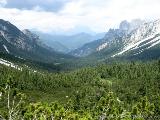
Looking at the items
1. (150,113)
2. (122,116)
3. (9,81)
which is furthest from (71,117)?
(150,113)

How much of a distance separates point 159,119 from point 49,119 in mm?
69115

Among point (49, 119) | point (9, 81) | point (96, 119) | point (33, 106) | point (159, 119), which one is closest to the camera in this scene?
point (9, 81)

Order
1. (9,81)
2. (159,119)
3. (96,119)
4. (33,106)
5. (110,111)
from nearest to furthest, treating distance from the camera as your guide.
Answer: (9,81) < (33,106) < (110,111) < (96,119) < (159,119)

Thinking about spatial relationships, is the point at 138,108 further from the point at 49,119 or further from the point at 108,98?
the point at 49,119

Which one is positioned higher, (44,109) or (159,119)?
(44,109)

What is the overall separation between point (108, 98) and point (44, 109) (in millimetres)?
18647

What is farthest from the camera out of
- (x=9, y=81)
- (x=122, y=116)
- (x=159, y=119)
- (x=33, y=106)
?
(x=159, y=119)

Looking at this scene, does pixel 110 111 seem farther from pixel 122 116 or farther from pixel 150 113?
pixel 150 113

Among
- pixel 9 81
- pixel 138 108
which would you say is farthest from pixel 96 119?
pixel 9 81

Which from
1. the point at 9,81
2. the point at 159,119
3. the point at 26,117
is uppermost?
the point at 9,81

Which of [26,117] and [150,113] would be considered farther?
[150,113]

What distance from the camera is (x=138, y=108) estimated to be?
5610 inches

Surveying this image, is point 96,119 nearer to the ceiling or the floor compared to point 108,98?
nearer to the floor

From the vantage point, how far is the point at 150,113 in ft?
469
